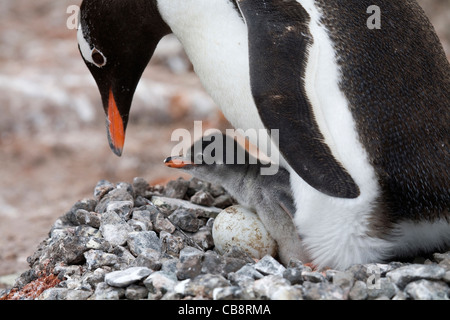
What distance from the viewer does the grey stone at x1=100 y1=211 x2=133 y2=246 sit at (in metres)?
1.83

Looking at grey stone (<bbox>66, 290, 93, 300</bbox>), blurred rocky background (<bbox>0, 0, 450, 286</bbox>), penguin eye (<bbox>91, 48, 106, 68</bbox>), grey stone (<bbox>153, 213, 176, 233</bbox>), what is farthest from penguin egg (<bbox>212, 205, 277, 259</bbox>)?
blurred rocky background (<bbox>0, 0, 450, 286</bbox>)

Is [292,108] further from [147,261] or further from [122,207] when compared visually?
[122,207]

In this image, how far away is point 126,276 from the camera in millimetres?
1544

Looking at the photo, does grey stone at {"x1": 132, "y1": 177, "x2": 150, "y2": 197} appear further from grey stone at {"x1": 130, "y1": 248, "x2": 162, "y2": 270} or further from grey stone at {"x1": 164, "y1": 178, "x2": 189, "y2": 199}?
grey stone at {"x1": 130, "y1": 248, "x2": 162, "y2": 270}

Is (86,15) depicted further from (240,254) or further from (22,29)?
(22,29)

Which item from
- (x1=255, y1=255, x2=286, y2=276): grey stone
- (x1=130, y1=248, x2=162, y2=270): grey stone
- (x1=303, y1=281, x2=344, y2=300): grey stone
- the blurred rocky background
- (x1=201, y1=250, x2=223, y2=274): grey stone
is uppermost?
(x1=201, y1=250, x2=223, y2=274): grey stone

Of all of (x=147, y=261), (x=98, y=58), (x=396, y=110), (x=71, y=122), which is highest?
(x=98, y=58)

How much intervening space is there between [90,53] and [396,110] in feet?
3.04

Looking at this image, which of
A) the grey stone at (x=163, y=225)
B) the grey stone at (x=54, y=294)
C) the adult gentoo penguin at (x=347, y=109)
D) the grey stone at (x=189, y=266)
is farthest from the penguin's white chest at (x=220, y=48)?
the grey stone at (x=54, y=294)

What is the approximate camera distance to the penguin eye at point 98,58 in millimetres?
2033

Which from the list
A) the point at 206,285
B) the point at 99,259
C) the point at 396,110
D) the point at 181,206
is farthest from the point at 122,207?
the point at 396,110

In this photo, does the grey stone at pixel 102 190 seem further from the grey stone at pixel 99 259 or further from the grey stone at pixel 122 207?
the grey stone at pixel 99 259

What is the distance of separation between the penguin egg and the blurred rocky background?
179cm

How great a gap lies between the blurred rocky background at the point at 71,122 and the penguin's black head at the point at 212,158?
1.66 metres
